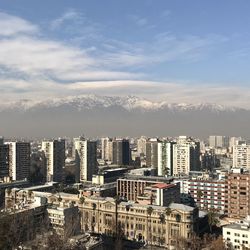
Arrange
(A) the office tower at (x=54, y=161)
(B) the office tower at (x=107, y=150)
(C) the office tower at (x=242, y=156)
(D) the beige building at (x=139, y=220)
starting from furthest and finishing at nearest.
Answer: (B) the office tower at (x=107, y=150)
(C) the office tower at (x=242, y=156)
(A) the office tower at (x=54, y=161)
(D) the beige building at (x=139, y=220)

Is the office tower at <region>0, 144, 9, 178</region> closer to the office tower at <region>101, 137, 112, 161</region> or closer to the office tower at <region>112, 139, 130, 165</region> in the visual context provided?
the office tower at <region>112, 139, 130, 165</region>

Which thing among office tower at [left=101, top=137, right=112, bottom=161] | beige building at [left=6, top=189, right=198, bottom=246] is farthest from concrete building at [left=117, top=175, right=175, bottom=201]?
office tower at [left=101, top=137, right=112, bottom=161]

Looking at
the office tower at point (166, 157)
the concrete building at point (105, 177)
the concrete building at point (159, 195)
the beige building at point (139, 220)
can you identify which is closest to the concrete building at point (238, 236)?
the beige building at point (139, 220)

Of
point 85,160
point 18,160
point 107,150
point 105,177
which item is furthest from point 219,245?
point 107,150

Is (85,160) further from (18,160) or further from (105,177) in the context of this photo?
(18,160)

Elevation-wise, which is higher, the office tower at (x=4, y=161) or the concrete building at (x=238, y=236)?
the office tower at (x=4, y=161)

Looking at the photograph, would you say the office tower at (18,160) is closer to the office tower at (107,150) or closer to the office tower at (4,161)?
the office tower at (4,161)
